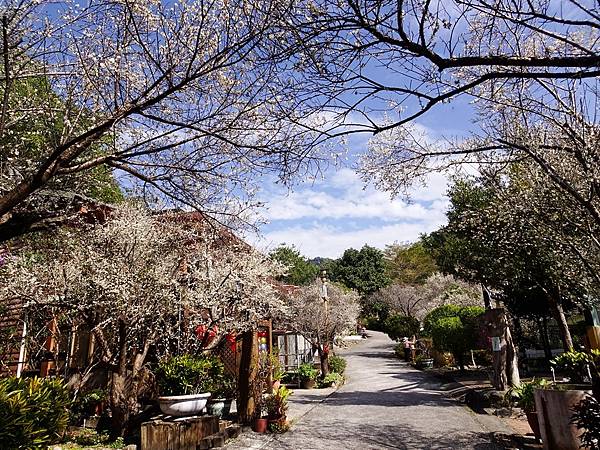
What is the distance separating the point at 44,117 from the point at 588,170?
21.6 ft

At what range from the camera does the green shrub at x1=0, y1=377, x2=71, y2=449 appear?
4105 millimetres

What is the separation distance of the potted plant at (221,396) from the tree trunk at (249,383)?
400mm

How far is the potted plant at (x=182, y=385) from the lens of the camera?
7086 mm

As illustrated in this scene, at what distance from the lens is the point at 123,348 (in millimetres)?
7340

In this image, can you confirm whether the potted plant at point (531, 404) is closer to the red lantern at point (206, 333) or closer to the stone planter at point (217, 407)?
the stone planter at point (217, 407)

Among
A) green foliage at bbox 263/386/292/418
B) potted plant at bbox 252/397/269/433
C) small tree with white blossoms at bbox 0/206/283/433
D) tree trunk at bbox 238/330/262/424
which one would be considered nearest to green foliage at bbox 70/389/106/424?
small tree with white blossoms at bbox 0/206/283/433

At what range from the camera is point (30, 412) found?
4680 millimetres

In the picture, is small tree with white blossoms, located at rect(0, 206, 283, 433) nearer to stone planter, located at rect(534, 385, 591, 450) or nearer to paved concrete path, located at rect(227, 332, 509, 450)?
paved concrete path, located at rect(227, 332, 509, 450)

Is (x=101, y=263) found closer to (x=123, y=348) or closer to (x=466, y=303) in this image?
(x=123, y=348)

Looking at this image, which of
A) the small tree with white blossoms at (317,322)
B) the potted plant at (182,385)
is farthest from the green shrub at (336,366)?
the potted plant at (182,385)

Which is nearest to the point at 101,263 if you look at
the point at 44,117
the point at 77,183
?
the point at 77,183

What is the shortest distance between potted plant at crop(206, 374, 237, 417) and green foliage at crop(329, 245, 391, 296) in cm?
3271

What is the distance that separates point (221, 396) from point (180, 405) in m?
2.84

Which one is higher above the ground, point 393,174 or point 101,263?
point 393,174
